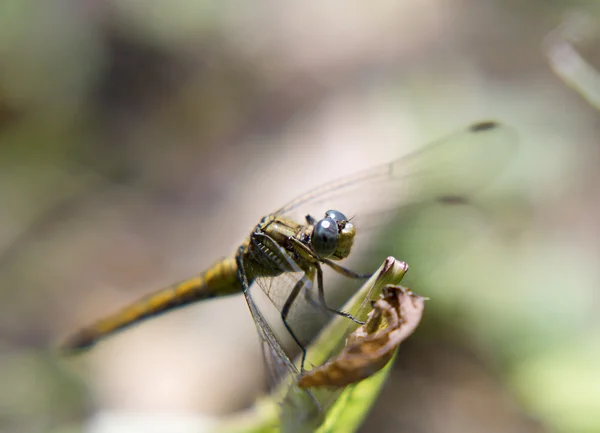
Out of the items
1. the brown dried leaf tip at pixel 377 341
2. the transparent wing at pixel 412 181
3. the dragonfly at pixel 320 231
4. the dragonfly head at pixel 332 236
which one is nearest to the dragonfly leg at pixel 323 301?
the dragonfly at pixel 320 231

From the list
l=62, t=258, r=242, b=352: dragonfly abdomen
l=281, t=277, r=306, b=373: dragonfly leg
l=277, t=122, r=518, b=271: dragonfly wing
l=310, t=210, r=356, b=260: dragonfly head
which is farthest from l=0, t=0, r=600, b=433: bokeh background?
l=310, t=210, r=356, b=260: dragonfly head

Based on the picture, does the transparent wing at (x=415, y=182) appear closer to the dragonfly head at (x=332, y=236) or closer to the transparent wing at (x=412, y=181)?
the transparent wing at (x=412, y=181)

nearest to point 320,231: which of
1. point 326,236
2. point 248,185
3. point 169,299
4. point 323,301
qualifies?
point 326,236

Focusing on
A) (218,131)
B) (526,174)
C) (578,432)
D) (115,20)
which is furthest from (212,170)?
(578,432)

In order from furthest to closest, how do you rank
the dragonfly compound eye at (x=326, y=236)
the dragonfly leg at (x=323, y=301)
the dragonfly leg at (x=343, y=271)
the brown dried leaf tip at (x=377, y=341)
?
the dragonfly leg at (x=343, y=271) < the dragonfly compound eye at (x=326, y=236) < the dragonfly leg at (x=323, y=301) < the brown dried leaf tip at (x=377, y=341)

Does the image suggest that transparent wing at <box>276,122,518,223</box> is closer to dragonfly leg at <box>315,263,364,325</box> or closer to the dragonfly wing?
the dragonfly wing

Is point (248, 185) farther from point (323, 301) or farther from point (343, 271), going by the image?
point (323, 301)

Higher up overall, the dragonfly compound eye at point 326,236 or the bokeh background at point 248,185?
the dragonfly compound eye at point 326,236

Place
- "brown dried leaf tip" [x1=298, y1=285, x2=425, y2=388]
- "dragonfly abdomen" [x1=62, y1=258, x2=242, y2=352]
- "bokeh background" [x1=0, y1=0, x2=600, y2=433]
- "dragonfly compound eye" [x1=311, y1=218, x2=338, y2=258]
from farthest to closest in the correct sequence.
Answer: "bokeh background" [x1=0, y1=0, x2=600, y2=433], "dragonfly abdomen" [x1=62, y1=258, x2=242, y2=352], "dragonfly compound eye" [x1=311, y1=218, x2=338, y2=258], "brown dried leaf tip" [x1=298, y1=285, x2=425, y2=388]
